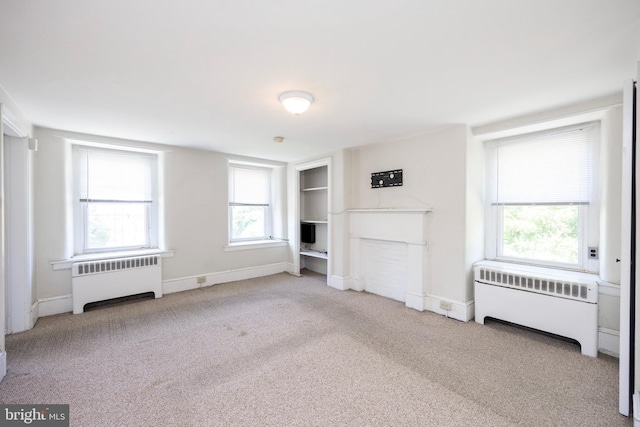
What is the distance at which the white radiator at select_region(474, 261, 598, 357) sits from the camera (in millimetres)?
2406

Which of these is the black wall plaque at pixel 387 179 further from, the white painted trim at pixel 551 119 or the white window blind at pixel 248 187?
the white window blind at pixel 248 187

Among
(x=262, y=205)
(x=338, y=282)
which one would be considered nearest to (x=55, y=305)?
(x=262, y=205)

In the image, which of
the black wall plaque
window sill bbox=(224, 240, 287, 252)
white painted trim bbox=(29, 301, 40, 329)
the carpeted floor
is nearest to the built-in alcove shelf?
window sill bbox=(224, 240, 287, 252)

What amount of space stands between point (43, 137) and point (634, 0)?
5.17m

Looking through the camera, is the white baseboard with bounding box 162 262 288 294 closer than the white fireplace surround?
No

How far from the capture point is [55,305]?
3.30m

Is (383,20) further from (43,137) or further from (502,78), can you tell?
(43,137)

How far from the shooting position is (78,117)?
2850 mm

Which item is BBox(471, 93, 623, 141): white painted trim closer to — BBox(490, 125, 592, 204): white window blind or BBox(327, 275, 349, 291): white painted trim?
BBox(490, 125, 592, 204): white window blind

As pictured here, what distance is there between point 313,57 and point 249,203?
389 cm

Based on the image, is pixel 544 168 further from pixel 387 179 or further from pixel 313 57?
pixel 313 57

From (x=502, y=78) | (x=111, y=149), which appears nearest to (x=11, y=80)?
(x=111, y=149)

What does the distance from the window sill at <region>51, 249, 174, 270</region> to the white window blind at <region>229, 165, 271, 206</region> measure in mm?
1436

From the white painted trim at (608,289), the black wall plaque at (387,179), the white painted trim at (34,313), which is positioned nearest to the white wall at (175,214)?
the white painted trim at (34,313)
